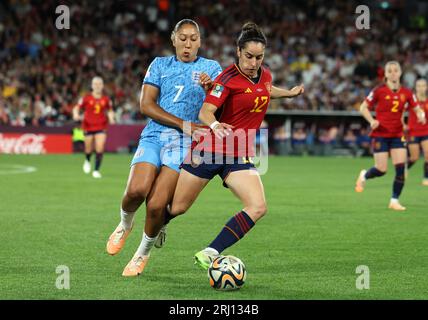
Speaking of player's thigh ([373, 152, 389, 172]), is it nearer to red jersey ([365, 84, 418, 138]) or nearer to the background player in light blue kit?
red jersey ([365, 84, 418, 138])

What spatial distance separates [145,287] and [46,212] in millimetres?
6785

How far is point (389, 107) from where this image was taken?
15.9 m

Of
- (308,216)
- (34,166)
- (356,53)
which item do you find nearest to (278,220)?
(308,216)

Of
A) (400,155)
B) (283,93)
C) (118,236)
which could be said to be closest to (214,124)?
(283,93)

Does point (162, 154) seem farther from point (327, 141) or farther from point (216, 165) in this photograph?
point (327, 141)

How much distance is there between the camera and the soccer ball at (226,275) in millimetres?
7828

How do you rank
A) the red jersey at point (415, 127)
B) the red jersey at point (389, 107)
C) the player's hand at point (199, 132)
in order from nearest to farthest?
the player's hand at point (199, 132) < the red jersey at point (389, 107) < the red jersey at point (415, 127)

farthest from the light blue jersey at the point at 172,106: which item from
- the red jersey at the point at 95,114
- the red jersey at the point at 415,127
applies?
the red jersey at the point at 95,114

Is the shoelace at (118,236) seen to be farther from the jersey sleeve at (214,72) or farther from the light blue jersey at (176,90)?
the jersey sleeve at (214,72)

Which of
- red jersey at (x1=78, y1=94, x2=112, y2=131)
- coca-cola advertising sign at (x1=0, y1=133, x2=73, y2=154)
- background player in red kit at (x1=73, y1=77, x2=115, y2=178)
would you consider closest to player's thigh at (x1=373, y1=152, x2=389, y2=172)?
background player in red kit at (x1=73, y1=77, x2=115, y2=178)

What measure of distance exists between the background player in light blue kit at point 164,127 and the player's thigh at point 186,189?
3.9 inches

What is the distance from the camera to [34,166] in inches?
1020

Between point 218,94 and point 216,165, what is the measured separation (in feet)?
2.26

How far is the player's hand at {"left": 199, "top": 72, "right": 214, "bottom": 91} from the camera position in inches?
331
